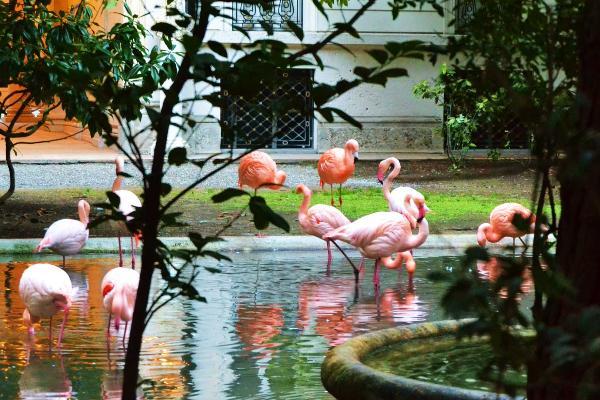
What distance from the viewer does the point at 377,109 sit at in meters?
20.2

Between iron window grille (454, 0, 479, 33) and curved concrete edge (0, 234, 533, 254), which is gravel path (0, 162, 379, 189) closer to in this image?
curved concrete edge (0, 234, 533, 254)

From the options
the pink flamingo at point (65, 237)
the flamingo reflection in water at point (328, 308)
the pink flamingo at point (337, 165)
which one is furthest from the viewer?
the pink flamingo at point (337, 165)

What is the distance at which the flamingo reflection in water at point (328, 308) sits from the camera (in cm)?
677

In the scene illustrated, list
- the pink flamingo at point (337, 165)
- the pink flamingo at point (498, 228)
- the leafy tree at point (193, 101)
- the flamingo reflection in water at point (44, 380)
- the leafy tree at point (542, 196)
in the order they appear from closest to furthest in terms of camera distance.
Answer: the leafy tree at point (542, 196)
the leafy tree at point (193, 101)
the flamingo reflection in water at point (44, 380)
the pink flamingo at point (498, 228)
the pink flamingo at point (337, 165)

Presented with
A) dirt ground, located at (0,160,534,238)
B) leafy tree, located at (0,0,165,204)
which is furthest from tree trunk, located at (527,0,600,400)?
dirt ground, located at (0,160,534,238)

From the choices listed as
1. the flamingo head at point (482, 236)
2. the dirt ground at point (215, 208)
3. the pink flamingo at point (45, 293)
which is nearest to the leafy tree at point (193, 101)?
the pink flamingo at point (45, 293)

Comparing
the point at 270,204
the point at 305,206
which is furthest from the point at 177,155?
the point at 270,204

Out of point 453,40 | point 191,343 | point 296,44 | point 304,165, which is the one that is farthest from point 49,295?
point 296,44

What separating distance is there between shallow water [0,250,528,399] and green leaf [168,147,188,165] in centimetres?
213

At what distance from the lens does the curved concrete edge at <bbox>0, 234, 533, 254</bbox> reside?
946 centimetres

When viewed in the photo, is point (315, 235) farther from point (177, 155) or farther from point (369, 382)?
point (177, 155)

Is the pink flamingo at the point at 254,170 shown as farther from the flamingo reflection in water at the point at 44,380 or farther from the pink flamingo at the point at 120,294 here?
the flamingo reflection in water at the point at 44,380

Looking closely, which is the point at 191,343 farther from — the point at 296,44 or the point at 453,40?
the point at 296,44

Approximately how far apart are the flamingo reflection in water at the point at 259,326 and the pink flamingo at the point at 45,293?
3.42 feet
